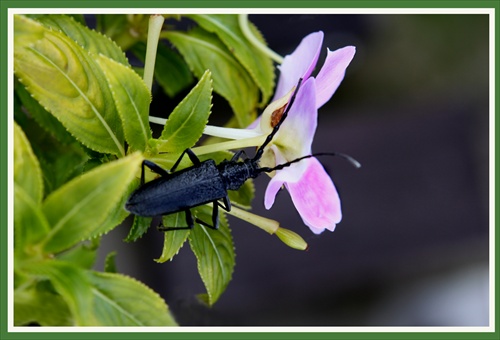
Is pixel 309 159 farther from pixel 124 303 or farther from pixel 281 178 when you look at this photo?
pixel 124 303

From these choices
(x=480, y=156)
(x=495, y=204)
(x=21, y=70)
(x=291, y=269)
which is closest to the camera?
(x=21, y=70)

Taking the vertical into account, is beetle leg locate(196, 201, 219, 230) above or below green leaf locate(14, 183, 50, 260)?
above

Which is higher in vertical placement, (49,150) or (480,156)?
(480,156)

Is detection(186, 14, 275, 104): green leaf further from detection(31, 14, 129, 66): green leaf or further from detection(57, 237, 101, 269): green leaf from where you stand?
detection(57, 237, 101, 269): green leaf

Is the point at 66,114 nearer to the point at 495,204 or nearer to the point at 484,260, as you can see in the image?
the point at 495,204

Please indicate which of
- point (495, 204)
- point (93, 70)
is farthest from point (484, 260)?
point (93, 70)

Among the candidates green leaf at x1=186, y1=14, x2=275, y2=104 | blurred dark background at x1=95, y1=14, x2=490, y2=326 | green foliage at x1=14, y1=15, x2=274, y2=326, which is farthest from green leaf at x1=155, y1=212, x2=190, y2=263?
blurred dark background at x1=95, y1=14, x2=490, y2=326

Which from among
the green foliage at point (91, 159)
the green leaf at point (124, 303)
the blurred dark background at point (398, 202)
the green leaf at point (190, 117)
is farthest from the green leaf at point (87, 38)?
the blurred dark background at point (398, 202)
